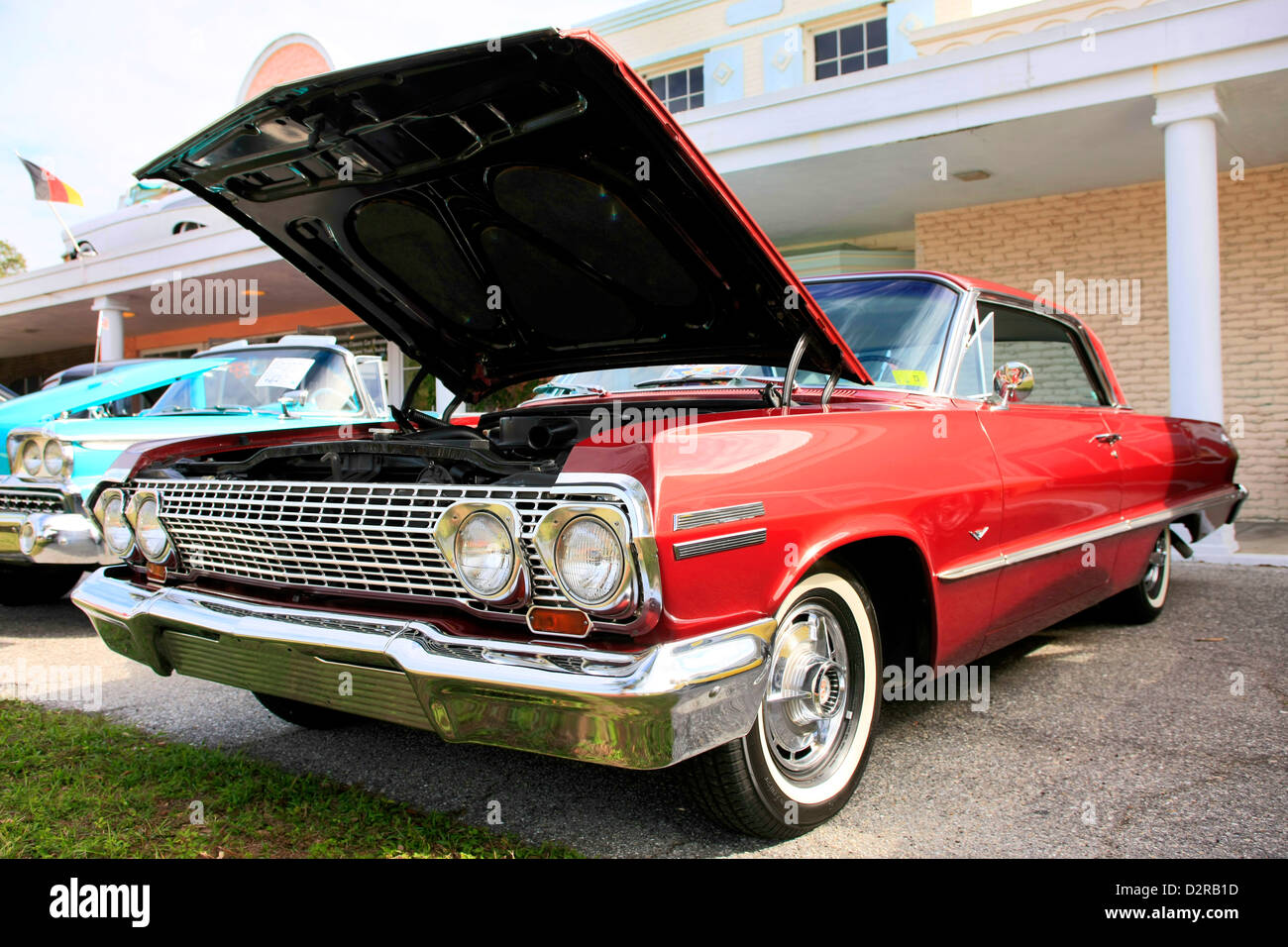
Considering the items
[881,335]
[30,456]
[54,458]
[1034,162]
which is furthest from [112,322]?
[881,335]

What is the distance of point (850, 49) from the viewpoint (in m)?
12.6

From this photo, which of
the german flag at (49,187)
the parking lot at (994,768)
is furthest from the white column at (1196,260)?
the german flag at (49,187)

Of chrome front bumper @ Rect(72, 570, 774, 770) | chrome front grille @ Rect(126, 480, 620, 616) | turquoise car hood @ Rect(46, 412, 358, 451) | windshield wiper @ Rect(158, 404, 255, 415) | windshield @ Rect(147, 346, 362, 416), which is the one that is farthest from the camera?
windshield @ Rect(147, 346, 362, 416)

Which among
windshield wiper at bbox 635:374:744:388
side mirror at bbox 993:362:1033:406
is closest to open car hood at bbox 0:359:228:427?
windshield wiper at bbox 635:374:744:388

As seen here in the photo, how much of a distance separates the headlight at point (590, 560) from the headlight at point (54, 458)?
4089mm

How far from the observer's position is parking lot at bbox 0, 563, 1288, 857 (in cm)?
228

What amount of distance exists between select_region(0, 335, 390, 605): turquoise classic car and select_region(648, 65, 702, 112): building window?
30.6 ft

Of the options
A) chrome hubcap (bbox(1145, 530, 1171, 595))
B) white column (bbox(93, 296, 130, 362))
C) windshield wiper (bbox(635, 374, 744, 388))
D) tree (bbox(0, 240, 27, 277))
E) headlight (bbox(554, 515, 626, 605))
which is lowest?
chrome hubcap (bbox(1145, 530, 1171, 595))

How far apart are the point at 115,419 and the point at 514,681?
4.54 m

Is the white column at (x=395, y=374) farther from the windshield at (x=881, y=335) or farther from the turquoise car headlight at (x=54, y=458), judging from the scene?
the windshield at (x=881, y=335)

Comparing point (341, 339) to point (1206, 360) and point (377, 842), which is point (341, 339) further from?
point (377, 842)

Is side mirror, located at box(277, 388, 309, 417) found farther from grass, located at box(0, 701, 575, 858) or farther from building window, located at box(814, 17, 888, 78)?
building window, located at box(814, 17, 888, 78)

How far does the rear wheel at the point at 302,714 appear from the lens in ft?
10.2

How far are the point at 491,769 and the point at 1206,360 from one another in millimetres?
6081
